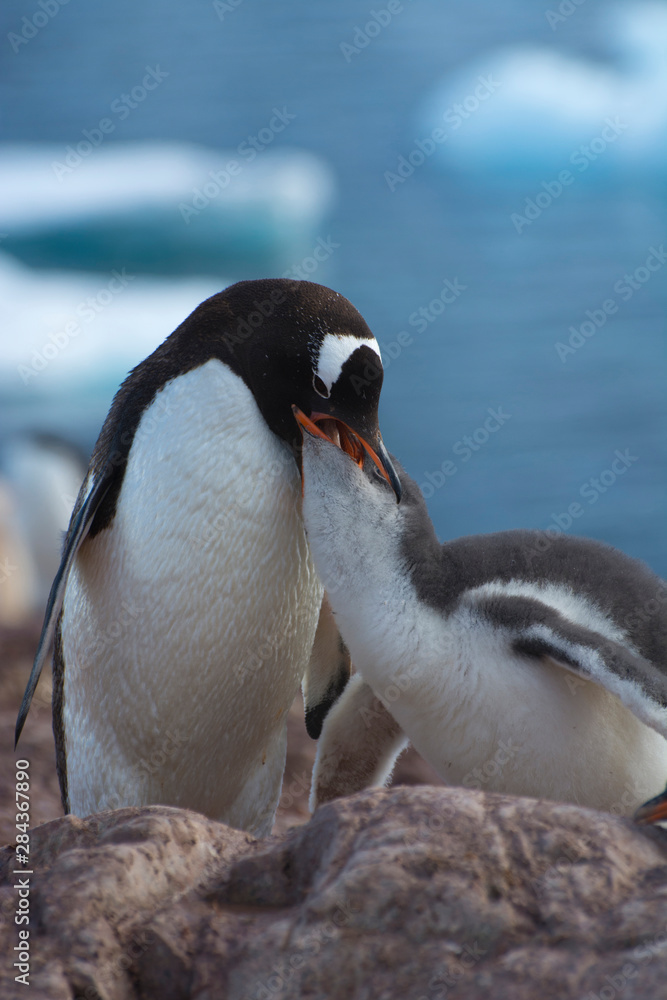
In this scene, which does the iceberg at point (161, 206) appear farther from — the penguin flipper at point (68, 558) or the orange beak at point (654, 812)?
the orange beak at point (654, 812)

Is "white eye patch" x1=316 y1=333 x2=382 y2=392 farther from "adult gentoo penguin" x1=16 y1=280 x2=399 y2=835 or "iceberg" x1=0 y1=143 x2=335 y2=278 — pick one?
"iceberg" x1=0 y1=143 x2=335 y2=278

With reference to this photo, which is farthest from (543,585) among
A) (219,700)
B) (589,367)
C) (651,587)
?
(589,367)

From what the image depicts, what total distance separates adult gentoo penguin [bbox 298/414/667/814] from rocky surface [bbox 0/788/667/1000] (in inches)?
17.5

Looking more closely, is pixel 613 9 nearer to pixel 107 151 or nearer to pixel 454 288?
pixel 454 288

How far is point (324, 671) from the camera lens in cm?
184

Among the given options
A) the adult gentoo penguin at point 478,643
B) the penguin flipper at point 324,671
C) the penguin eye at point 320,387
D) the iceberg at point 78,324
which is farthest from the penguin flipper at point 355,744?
the iceberg at point 78,324

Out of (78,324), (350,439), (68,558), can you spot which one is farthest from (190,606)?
(78,324)

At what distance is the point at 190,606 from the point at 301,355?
436mm

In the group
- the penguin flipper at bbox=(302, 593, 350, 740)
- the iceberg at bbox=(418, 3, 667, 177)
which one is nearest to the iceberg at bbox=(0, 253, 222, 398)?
the iceberg at bbox=(418, 3, 667, 177)

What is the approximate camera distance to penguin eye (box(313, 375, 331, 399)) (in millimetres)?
1371

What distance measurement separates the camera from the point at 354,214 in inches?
191

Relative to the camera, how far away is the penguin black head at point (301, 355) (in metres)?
1.36

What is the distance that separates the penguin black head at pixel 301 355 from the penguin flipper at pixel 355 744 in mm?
509

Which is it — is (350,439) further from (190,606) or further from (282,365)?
(190,606)
